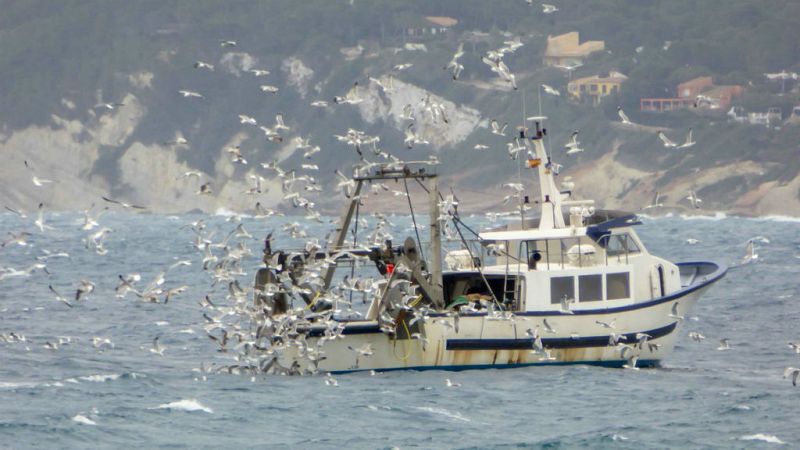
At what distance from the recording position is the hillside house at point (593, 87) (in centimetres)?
19112

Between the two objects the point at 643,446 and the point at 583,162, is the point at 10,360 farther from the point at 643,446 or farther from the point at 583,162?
the point at 583,162

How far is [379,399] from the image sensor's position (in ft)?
113

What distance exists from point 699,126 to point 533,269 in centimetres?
14678

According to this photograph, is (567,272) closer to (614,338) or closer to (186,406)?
(614,338)

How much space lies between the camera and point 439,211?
3788cm

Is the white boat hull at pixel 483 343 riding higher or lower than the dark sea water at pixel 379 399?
higher

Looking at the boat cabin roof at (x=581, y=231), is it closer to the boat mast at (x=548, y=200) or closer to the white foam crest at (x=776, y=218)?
the boat mast at (x=548, y=200)

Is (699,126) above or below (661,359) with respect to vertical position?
above

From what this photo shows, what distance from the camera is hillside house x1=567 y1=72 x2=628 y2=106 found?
191 metres

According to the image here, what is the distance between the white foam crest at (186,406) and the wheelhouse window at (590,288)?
9920 mm

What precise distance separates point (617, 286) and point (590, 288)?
81 centimetres

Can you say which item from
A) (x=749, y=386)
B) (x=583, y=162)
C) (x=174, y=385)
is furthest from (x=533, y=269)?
(x=583, y=162)

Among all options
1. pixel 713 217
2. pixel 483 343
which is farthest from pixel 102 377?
pixel 713 217

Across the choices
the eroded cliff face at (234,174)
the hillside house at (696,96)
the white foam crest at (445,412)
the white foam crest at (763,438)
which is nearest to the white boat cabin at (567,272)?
the white foam crest at (445,412)
